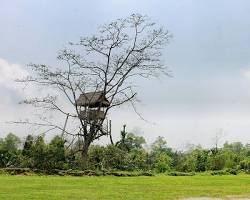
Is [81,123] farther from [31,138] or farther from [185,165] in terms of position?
[185,165]

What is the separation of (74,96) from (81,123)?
67.9 inches

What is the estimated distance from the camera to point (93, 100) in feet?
99.1

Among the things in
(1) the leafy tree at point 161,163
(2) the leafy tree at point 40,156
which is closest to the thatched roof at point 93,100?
(2) the leafy tree at point 40,156

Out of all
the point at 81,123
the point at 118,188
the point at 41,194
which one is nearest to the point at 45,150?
the point at 81,123

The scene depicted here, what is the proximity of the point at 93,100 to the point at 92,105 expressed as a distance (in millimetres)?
396

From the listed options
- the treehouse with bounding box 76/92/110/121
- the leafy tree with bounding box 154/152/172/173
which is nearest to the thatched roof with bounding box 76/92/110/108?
the treehouse with bounding box 76/92/110/121

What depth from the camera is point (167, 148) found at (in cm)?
5609

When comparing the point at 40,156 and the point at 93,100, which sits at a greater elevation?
the point at 93,100

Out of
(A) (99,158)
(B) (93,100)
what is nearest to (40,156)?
(A) (99,158)

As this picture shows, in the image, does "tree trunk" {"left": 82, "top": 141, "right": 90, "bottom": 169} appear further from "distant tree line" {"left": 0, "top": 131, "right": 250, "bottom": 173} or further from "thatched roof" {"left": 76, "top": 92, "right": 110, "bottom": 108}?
"thatched roof" {"left": 76, "top": 92, "right": 110, "bottom": 108}

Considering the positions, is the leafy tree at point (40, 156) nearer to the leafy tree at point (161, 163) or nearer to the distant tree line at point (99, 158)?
the distant tree line at point (99, 158)

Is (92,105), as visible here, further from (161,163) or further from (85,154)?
(161,163)

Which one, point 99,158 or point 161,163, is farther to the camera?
point 161,163

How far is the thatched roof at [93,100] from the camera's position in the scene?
3018 centimetres
